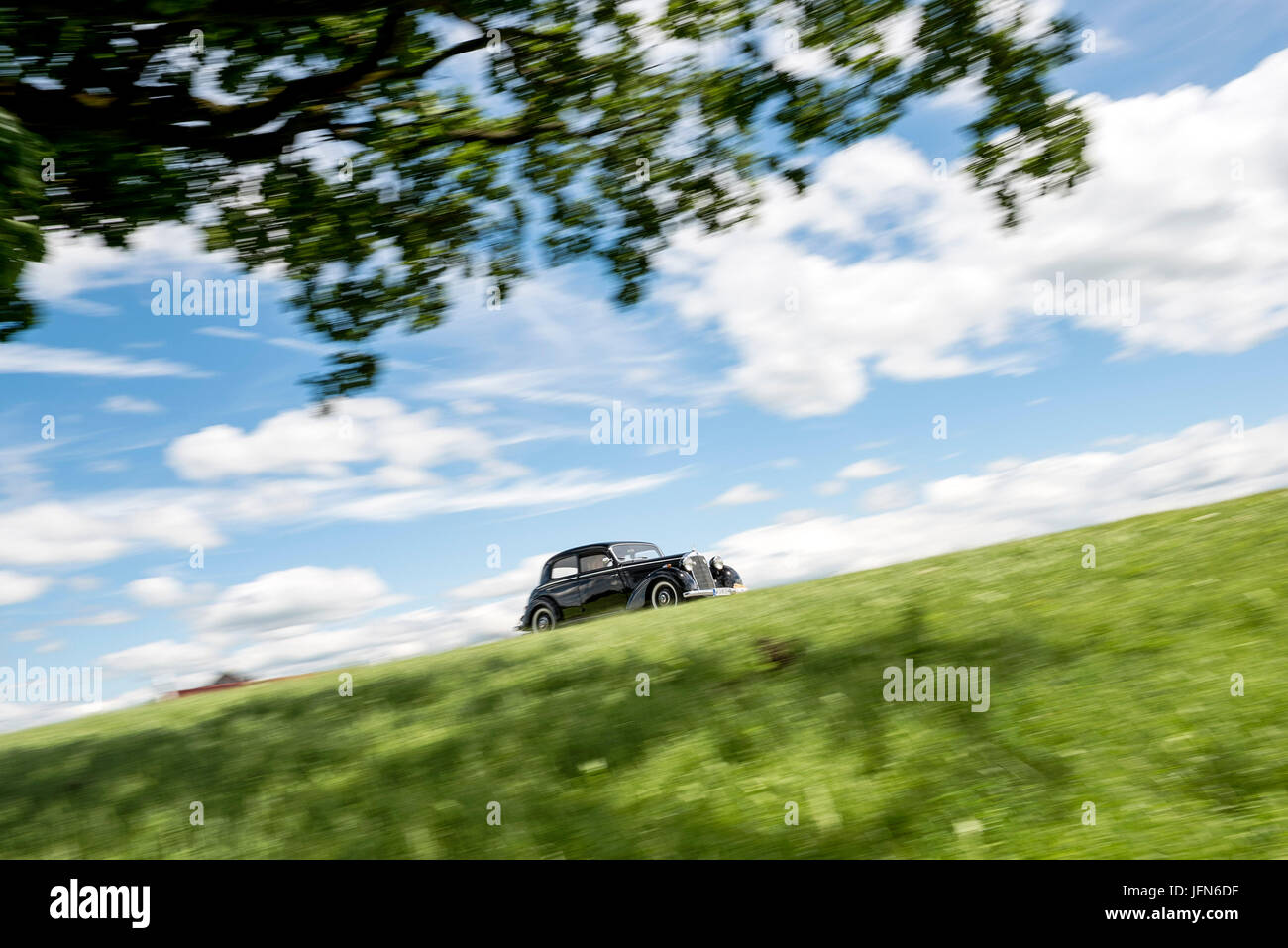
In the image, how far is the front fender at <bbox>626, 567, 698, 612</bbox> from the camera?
17984mm

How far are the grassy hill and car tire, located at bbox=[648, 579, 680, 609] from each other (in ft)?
25.9

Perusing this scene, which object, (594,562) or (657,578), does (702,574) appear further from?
(594,562)

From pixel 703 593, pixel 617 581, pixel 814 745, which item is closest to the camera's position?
pixel 814 745

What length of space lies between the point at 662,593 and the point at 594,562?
219 cm

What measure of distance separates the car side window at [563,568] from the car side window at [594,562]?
0.91ft

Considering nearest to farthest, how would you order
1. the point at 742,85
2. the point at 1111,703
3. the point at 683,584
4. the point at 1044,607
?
1. the point at 1111,703
2. the point at 1044,607
3. the point at 742,85
4. the point at 683,584

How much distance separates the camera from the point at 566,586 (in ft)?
65.8

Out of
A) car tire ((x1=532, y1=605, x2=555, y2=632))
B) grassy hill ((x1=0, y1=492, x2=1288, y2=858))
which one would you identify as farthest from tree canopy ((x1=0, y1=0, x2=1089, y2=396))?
car tire ((x1=532, y1=605, x2=555, y2=632))

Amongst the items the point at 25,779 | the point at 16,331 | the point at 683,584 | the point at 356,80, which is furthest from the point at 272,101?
the point at 683,584

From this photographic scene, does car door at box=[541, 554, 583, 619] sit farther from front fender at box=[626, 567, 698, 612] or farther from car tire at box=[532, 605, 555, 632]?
front fender at box=[626, 567, 698, 612]

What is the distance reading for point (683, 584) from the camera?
59.0 ft

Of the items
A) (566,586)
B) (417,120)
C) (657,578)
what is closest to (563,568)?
(566,586)

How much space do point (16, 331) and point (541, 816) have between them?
6496 mm
